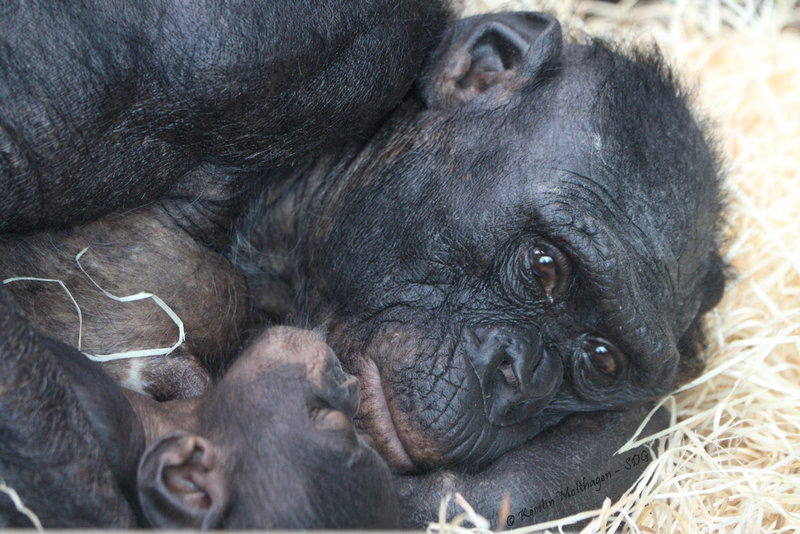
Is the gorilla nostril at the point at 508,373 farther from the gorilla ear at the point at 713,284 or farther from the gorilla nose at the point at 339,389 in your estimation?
the gorilla ear at the point at 713,284

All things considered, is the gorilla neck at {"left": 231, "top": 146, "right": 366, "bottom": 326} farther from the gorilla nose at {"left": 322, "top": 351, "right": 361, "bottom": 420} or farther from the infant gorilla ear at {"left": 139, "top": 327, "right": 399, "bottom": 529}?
the infant gorilla ear at {"left": 139, "top": 327, "right": 399, "bottom": 529}

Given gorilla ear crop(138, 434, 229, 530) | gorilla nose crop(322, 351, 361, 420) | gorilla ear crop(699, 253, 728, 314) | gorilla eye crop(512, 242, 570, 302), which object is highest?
gorilla eye crop(512, 242, 570, 302)

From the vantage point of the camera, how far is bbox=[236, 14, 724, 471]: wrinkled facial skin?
2.69m

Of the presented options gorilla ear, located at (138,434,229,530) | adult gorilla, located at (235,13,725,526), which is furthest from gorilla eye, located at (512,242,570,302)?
gorilla ear, located at (138,434,229,530)

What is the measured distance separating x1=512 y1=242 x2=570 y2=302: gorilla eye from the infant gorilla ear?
775 millimetres

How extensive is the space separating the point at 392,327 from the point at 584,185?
730 mm

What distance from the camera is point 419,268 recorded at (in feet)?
9.20

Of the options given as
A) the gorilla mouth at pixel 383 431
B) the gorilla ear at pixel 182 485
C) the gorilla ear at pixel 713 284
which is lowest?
the gorilla mouth at pixel 383 431

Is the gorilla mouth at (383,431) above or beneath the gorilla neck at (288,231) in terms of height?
beneath

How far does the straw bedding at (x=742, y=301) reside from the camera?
9.20 ft

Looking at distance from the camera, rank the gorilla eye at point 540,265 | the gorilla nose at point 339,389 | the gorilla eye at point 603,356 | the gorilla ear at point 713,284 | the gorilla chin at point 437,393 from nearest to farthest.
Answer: the gorilla nose at point 339,389 → the gorilla chin at point 437,393 → the gorilla eye at point 540,265 → the gorilla eye at point 603,356 → the gorilla ear at point 713,284

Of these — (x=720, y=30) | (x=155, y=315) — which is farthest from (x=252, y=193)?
(x=720, y=30)

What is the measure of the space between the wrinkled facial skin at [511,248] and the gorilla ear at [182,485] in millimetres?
739

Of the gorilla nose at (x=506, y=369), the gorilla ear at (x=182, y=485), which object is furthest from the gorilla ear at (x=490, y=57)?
the gorilla ear at (x=182, y=485)
